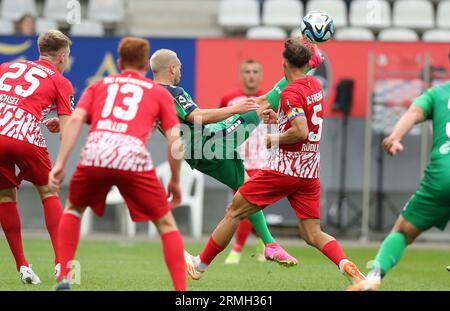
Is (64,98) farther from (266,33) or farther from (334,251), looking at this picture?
(266,33)

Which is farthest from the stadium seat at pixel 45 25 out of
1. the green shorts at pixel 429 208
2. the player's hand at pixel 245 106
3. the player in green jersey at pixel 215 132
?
the green shorts at pixel 429 208

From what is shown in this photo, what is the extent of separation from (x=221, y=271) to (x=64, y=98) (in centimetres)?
324

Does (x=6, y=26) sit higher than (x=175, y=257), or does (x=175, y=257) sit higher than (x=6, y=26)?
(x=6, y=26)

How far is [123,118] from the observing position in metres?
7.40

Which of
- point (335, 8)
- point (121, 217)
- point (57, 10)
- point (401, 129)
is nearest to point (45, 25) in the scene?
point (57, 10)

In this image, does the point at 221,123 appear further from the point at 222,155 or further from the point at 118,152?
the point at 118,152

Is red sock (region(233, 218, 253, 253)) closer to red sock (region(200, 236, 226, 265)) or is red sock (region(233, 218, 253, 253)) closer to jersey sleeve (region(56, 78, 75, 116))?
red sock (region(200, 236, 226, 265))

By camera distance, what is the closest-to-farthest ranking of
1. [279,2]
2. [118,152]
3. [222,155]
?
[118,152], [222,155], [279,2]

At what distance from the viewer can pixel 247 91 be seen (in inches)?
529

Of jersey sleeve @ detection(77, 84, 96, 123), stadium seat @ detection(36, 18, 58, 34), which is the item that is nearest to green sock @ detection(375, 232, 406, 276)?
jersey sleeve @ detection(77, 84, 96, 123)

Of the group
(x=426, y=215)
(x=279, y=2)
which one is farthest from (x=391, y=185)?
(x=426, y=215)

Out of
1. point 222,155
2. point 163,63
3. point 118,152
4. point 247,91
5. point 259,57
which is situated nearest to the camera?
point 118,152

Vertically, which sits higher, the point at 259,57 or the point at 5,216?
the point at 259,57
